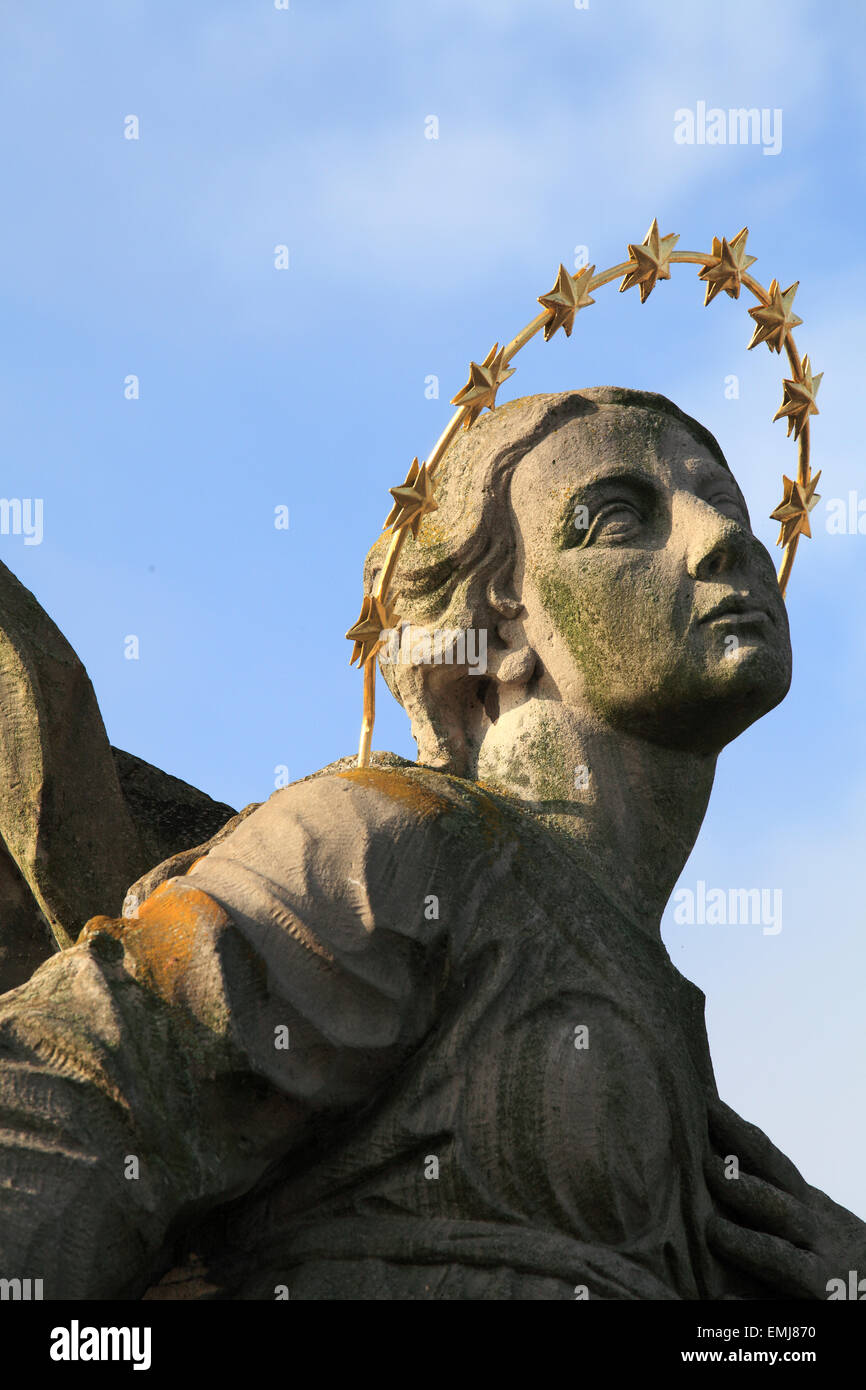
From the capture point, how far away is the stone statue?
17.1ft

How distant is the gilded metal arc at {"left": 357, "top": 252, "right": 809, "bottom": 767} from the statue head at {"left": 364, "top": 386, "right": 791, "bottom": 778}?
267 mm

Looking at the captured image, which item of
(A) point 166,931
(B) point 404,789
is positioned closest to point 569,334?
(B) point 404,789

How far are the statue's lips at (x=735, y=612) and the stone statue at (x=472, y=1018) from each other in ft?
0.05

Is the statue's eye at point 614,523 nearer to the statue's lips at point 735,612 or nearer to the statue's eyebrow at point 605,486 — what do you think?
the statue's eyebrow at point 605,486

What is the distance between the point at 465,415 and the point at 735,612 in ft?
3.30

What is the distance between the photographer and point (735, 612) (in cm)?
638

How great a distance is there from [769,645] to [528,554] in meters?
0.82

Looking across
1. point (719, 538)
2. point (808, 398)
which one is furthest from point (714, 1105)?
point (808, 398)

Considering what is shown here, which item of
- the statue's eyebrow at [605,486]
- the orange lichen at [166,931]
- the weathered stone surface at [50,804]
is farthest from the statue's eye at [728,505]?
the orange lichen at [166,931]

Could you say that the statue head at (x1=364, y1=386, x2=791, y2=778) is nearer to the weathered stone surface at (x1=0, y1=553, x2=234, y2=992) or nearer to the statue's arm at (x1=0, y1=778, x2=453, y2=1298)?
the weathered stone surface at (x1=0, y1=553, x2=234, y2=992)

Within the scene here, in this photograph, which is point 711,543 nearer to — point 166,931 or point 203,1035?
point 166,931

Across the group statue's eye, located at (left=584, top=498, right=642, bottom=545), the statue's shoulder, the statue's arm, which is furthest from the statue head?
the statue's arm

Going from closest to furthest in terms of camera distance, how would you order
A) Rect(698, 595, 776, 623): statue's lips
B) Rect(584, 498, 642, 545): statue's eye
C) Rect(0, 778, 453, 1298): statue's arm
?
Rect(0, 778, 453, 1298): statue's arm, Rect(698, 595, 776, 623): statue's lips, Rect(584, 498, 642, 545): statue's eye
